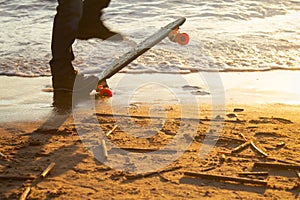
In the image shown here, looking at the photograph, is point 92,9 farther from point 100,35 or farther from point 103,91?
point 100,35

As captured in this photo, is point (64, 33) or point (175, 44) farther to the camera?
point (175, 44)

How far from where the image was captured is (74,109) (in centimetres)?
447

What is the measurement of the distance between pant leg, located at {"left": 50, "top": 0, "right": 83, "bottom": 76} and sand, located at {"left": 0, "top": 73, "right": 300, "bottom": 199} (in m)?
0.42

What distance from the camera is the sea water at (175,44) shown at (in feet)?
21.3

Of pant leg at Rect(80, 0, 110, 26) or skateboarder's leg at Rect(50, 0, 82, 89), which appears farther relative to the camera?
pant leg at Rect(80, 0, 110, 26)

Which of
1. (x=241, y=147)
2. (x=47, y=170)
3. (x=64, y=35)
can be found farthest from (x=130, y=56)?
(x=47, y=170)

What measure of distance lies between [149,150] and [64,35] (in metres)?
1.84

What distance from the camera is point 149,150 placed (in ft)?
11.1

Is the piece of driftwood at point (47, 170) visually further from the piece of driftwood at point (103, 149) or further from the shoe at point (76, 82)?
the shoe at point (76, 82)

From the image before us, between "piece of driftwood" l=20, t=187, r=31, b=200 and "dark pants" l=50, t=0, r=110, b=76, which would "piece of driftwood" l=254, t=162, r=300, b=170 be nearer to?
"piece of driftwood" l=20, t=187, r=31, b=200

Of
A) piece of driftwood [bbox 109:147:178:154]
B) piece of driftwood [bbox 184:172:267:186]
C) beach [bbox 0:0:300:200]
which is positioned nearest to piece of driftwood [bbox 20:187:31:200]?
beach [bbox 0:0:300:200]

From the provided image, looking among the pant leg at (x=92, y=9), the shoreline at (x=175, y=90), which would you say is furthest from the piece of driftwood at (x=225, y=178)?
the pant leg at (x=92, y=9)

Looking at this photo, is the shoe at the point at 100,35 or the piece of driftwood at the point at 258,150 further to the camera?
the shoe at the point at 100,35

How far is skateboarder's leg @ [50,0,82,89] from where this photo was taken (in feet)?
15.6
